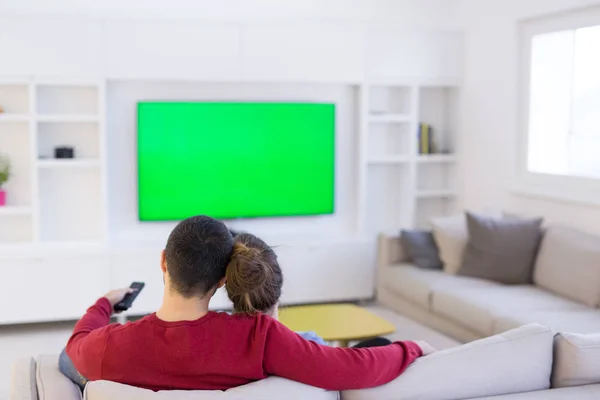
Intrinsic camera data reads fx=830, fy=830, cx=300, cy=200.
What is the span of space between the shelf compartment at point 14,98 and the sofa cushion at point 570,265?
3.48 m

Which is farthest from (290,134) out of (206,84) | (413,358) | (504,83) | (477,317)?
(413,358)

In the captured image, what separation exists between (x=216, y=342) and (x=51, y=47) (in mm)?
3825

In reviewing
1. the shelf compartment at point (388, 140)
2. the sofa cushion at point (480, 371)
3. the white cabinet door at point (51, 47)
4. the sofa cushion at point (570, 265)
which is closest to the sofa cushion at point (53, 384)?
the sofa cushion at point (480, 371)

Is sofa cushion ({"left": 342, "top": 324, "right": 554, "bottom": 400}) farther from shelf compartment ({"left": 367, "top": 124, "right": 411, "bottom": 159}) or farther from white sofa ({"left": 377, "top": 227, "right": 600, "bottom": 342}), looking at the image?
shelf compartment ({"left": 367, "top": 124, "right": 411, "bottom": 159})

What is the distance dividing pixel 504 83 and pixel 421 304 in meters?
1.82

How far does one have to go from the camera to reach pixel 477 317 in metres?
4.56

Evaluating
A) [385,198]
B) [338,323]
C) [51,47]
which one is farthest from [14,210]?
[385,198]

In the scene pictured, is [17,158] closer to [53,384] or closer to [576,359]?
[53,384]

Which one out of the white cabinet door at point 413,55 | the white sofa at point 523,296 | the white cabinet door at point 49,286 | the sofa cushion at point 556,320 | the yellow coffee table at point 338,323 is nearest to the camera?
the sofa cushion at point 556,320

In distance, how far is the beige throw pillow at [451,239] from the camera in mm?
5391

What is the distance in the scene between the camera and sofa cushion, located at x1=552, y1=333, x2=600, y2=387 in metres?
2.25

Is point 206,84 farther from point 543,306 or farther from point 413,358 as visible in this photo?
point 413,358

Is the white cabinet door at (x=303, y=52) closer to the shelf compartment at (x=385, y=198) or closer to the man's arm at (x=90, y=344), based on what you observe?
the shelf compartment at (x=385, y=198)

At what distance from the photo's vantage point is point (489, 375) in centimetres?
221
